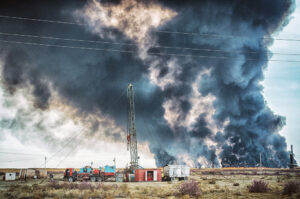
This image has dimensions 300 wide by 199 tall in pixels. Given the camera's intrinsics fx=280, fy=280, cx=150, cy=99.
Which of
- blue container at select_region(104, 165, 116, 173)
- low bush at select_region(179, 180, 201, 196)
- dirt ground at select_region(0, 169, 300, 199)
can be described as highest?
blue container at select_region(104, 165, 116, 173)

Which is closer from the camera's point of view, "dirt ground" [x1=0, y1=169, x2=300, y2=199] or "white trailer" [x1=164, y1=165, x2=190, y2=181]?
"dirt ground" [x1=0, y1=169, x2=300, y2=199]

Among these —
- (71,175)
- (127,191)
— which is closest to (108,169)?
(71,175)

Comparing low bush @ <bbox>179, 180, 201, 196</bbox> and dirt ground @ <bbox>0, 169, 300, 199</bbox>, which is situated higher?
low bush @ <bbox>179, 180, 201, 196</bbox>

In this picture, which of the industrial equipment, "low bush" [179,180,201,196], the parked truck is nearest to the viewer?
"low bush" [179,180,201,196]

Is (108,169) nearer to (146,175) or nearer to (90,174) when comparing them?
(90,174)

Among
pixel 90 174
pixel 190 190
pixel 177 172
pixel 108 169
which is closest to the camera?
pixel 190 190

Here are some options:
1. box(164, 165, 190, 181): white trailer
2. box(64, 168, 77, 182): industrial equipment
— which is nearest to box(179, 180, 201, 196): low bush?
box(164, 165, 190, 181): white trailer

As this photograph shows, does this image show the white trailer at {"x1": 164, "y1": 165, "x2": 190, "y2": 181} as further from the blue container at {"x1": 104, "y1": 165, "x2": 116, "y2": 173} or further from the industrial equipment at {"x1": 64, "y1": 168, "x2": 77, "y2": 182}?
the industrial equipment at {"x1": 64, "y1": 168, "x2": 77, "y2": 182}

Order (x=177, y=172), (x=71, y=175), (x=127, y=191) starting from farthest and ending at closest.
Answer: (x=177, y=172) < (x=71, y=175) < (x=127, y=191)

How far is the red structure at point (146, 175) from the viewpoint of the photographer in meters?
55.9

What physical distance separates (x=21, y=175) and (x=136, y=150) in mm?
30617

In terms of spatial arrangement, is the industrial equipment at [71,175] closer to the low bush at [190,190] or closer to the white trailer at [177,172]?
the white trailer at [177,172]

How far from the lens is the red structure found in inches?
2200

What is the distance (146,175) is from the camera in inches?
2210
